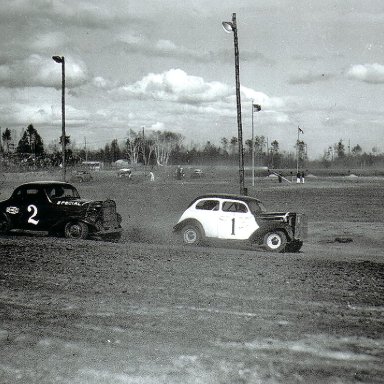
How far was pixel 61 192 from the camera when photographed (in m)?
16.6

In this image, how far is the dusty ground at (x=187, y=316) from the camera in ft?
17.7

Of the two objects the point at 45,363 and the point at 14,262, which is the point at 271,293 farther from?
the point at 14,262

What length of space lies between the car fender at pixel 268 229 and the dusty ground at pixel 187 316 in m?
1.07

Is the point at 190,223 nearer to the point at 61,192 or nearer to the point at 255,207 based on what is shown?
the point at 255,207

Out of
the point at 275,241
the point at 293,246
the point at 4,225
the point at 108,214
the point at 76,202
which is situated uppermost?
the point at 76,202

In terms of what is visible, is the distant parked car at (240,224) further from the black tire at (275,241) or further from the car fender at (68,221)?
the car fender at (68,221)

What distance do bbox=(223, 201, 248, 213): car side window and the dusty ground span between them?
1855 millimetres

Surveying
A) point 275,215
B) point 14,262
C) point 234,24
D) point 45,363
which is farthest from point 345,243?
point 45,363

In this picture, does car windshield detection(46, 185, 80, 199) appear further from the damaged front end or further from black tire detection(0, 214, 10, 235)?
black tire detection(0, 214, 10, 235)

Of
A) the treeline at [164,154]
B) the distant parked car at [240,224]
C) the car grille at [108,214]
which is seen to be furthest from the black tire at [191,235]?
the treeline at [164,154]

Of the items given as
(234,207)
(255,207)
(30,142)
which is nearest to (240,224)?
(234,207)

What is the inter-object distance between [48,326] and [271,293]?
143 inches

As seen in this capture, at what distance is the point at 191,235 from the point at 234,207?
147cm

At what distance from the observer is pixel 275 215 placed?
14414mm
